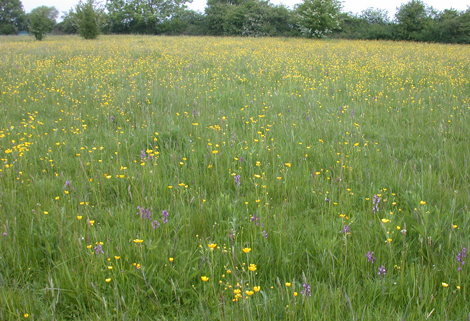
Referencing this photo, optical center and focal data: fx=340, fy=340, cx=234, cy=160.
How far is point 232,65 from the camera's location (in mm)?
9977

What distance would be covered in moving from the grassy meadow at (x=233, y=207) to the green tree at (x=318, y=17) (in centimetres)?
2162

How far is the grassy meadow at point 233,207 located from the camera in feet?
5.99

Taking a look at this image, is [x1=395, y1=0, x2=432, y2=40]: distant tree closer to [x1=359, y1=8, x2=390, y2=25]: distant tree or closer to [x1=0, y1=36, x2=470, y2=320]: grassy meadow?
[x1=359, y1=8, x2=390, y2=25]: distant tree

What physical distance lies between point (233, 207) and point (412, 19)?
33.8 meters

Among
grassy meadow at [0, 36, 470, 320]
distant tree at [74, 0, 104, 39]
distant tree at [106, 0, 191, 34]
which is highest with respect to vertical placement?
distant tree at [106, 0, 191, 34]

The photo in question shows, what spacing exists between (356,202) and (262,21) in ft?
128

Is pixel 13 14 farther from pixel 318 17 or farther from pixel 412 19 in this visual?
pixel 412 19

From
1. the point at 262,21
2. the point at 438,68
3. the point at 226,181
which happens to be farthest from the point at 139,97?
the point at 262,21

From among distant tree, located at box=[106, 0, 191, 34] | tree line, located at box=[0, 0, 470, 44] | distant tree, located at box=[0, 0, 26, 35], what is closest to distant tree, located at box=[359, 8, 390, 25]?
tree line, located at box=[0, 0, 470, 44]

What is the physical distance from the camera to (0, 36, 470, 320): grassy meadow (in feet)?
5.99

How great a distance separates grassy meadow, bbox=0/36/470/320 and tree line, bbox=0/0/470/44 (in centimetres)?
2268

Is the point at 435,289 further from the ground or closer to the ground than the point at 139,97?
closer to the ground

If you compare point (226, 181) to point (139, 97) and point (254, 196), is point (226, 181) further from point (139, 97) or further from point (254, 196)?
point (139, 97)

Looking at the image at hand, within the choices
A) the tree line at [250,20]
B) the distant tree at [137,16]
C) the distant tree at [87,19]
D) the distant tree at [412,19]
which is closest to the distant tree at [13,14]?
the tree line at [250,20]
